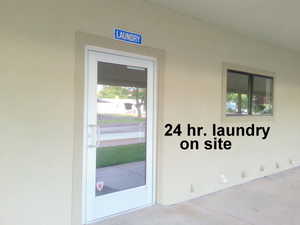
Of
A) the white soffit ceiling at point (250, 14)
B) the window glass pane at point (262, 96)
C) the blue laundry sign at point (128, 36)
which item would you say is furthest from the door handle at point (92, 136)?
the window glass pane at point (262, 96)

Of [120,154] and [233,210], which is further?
[233,210]

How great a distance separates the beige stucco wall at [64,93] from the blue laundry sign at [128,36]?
7cm

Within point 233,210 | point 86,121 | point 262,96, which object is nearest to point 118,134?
point 86,121

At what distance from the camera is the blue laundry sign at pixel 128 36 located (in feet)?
8.79

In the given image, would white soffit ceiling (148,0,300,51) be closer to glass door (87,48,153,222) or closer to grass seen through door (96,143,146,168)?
glass door (87,48,153,222)

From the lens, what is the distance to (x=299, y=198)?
348cm

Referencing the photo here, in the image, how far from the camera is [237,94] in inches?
162

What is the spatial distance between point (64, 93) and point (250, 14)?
8.73 ft

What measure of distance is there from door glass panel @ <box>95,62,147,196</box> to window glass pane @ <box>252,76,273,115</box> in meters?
2.50

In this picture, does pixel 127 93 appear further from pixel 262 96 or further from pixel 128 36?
pixel 262 96

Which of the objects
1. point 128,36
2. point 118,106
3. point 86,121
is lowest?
point 86,121

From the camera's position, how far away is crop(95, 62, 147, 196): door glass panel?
2.70 metres

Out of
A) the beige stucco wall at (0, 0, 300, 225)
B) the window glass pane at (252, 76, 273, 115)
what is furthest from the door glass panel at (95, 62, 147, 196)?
the window glass pane at (252, 76, 273, 115)

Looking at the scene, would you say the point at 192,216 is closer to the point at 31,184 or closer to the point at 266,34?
the point at 31,184
